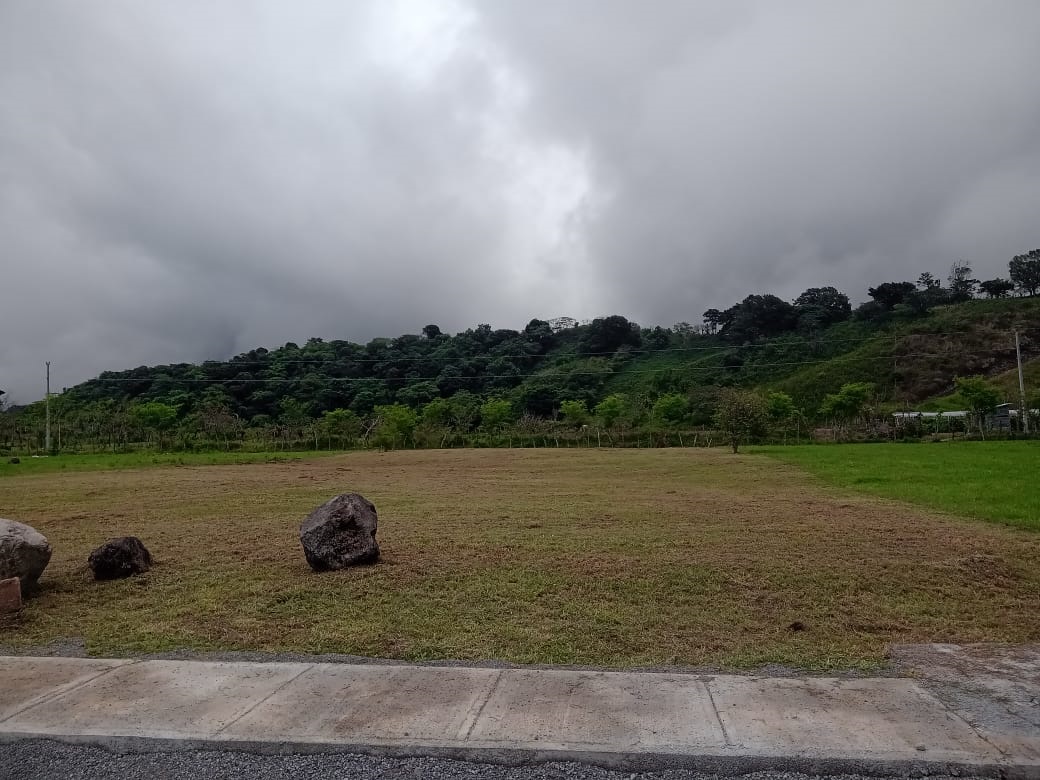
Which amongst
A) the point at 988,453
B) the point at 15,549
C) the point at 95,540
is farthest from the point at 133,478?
the point at 988,453

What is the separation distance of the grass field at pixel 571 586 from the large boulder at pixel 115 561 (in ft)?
0.71

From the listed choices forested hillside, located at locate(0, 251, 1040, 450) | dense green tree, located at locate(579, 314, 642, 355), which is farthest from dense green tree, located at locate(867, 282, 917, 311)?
dense green tree, located at locate(579, 314, 642, 355)

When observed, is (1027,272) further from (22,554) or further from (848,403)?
(22,554)

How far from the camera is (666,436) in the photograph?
48.7 meters

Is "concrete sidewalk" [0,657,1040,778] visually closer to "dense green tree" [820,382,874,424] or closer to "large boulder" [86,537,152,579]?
"large boulder" [86,537,152,579]

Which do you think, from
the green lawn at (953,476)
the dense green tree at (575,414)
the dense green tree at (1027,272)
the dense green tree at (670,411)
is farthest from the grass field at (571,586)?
the dense green tree at (1027,272)

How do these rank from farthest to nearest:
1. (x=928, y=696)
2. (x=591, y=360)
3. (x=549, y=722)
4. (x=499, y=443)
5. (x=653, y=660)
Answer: (x=591, y=360) < (x=499, y=443) < (x=653, y=660) < (x=928, y=696) < (x=549, y=722)

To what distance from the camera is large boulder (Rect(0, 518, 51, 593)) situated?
286 inches

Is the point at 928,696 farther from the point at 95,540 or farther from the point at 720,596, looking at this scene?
the point at 95,540

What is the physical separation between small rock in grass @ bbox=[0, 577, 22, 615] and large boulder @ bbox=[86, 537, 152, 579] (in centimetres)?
137

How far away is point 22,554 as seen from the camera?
7398mm

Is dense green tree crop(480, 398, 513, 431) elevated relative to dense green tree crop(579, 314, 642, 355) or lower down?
lower down


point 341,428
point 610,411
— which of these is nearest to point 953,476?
point 610,411

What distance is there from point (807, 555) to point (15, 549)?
935 centimetres
